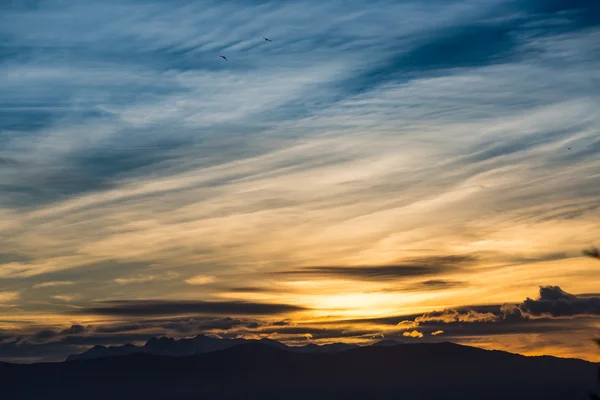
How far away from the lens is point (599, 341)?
36031mm

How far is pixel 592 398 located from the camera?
36500 millimetres

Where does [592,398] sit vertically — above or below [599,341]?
below

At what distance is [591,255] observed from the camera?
1314 inches

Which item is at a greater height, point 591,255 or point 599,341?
point 591,255

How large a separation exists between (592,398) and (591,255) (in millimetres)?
6961

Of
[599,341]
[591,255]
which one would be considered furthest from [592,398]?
[591,255]

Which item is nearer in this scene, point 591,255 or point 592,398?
point 591,255

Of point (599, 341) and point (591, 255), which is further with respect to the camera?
point (599, 341)

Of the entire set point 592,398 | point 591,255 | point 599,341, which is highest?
point 591,255

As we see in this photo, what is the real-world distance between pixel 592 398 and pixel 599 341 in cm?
249

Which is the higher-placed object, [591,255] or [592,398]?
[591,255]

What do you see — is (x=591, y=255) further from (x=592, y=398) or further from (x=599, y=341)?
(x=592, y=398)
